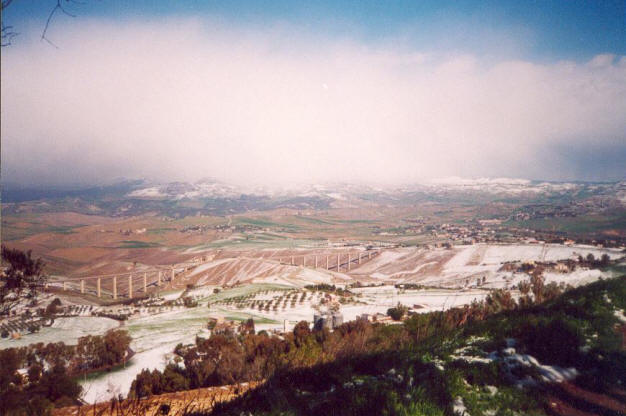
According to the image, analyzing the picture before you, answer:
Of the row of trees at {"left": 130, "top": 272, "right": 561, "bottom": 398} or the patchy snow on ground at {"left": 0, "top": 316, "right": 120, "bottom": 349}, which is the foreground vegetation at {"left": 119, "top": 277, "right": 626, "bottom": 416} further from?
the patchy snow on ground at {"left": 0, "top": 316, "right": 120, "bottom": 349}

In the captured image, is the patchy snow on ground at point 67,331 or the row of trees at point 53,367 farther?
the patchy snow on ground at point 67,331

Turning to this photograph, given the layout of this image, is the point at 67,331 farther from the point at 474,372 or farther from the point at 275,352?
the point at 474,372

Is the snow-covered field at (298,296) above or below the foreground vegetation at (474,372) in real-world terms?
below

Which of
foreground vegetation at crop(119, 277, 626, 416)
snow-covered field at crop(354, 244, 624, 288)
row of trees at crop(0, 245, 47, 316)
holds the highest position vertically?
foreground vegetation at crop(119, 277, 626, 416)

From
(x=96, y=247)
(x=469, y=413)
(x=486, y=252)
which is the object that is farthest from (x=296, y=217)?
(x=469, y=413)

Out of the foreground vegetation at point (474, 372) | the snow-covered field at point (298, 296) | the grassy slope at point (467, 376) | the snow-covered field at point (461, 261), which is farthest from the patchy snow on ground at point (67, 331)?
the snow-covered field at point (461, 261)

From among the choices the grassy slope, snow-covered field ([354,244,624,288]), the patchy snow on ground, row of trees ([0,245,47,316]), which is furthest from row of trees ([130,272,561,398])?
snow-covered field ([354,244,624,288])

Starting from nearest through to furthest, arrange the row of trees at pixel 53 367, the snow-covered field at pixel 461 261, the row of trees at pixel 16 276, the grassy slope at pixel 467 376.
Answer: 1. the grassy slope at pixel 467 376
2. the row of trees at pixel 53 367
3. the row of trees at pixel 16 276
4. the snow-covered field at pixel 461 261

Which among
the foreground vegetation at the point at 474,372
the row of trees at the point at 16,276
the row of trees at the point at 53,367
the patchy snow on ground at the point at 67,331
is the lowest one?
the patchy snow on ground at the point at 67,331

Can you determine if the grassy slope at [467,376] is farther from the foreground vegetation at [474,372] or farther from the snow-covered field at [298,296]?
the snow-covered field at [298,296]

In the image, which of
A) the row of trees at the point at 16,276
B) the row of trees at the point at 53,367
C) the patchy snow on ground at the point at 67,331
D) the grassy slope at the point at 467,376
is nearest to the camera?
the grassy slope at the point at 467,376

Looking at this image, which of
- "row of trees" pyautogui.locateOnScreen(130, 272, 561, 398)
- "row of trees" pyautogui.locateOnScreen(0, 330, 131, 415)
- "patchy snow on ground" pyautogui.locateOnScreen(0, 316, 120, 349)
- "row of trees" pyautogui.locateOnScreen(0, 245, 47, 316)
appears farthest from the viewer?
"patchy snow on ground" pyautogui.locateOnScreen(0, 316, 120, 349)
